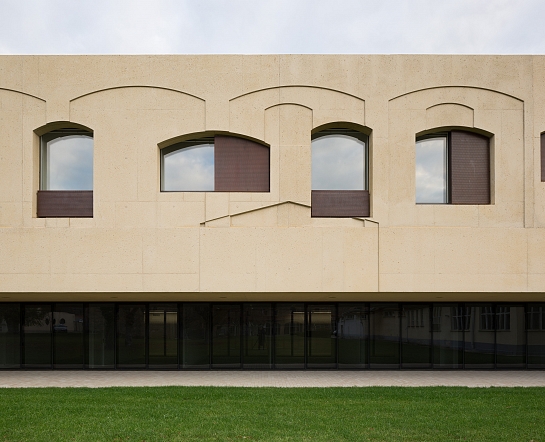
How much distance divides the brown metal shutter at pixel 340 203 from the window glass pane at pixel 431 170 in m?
1.80

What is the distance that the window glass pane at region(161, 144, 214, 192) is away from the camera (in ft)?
56.0

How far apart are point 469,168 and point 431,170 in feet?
3.90

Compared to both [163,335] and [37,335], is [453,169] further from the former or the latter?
[37,335]

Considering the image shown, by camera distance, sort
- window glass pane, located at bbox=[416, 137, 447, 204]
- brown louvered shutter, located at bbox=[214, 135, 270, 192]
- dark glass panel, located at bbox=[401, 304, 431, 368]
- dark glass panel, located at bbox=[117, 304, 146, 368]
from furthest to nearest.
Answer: dark glass panel, located at bbox=[401, 304, 431, 368], dark glass panel, located at bbox=[117, 304, 146, 368], window glass pane, located at bbox=[416, 137, 447, 204], brown louvered shutter, located at bbox=[214, 135, 270, 192]

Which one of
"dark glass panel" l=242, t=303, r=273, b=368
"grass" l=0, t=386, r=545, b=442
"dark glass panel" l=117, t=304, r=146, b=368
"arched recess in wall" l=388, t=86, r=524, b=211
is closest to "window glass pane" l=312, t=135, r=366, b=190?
"arched recess in wall" l=388, t=86, r=524, b=211

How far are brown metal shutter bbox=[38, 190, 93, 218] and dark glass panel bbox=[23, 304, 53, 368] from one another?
159 inches

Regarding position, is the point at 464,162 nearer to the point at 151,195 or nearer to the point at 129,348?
the point at 151,195

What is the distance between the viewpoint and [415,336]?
1894cm

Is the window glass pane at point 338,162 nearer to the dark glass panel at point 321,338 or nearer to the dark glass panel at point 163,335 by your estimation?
the dark glass panel at point 321,338

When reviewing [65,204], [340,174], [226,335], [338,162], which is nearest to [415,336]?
[340,174]

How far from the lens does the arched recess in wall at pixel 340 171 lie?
16891 mm

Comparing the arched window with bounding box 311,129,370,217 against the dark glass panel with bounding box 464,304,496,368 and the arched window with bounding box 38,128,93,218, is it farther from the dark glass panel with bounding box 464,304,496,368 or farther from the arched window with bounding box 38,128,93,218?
the arched window with bounding box 38,128,93,218

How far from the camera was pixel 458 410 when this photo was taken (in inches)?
490

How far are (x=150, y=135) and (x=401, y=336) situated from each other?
11250mm
